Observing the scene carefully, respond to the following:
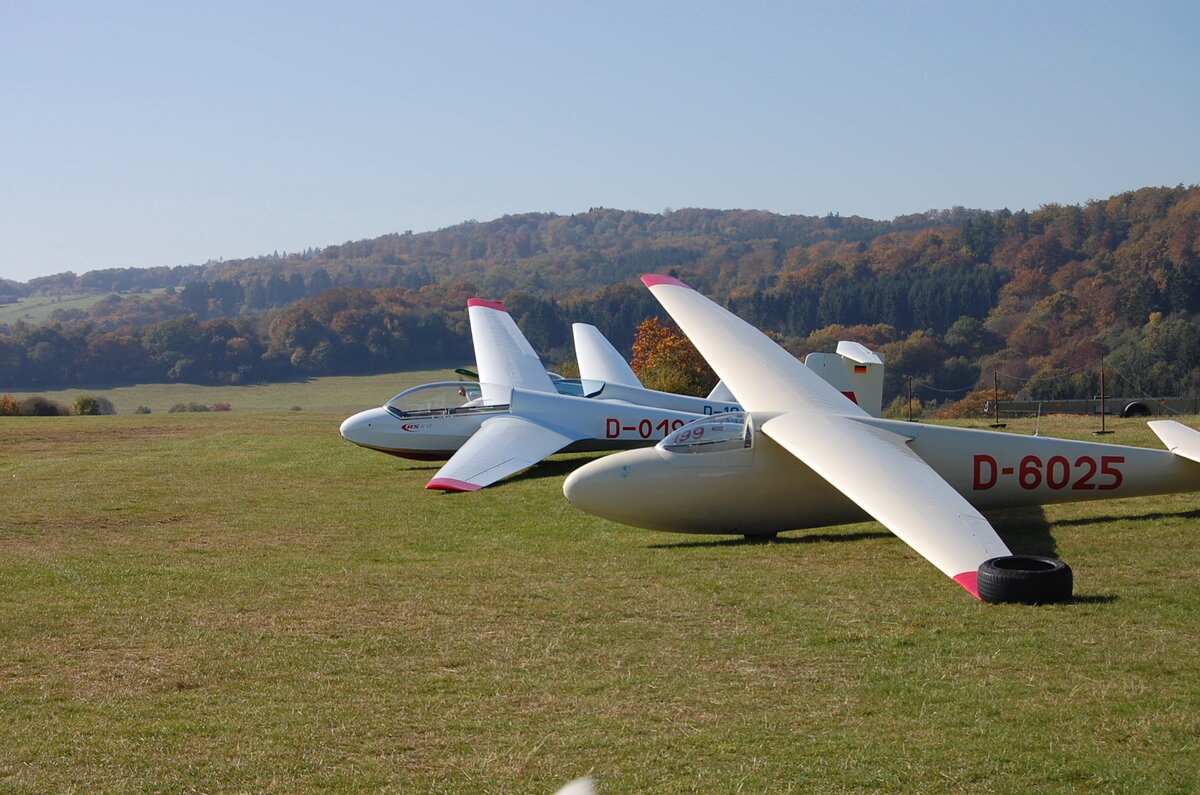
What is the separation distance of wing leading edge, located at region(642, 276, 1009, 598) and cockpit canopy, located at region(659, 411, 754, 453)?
0.34 meters

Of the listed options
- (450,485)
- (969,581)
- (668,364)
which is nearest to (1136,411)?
(450,485)

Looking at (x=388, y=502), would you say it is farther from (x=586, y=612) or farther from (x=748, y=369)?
(x=586, y=612)

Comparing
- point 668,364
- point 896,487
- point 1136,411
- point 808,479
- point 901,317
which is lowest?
point 1136,411

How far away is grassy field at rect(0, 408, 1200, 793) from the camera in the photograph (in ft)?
18.6

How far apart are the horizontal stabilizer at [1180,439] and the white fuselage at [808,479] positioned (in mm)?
164

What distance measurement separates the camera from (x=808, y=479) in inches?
504

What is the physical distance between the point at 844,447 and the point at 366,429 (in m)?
13.5

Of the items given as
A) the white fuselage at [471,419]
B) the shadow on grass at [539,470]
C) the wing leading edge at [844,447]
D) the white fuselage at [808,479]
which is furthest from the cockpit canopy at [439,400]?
the white fuselage at [808,479]

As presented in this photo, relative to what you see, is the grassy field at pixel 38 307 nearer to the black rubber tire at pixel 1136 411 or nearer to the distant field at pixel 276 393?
the distant field at pixel 276 393

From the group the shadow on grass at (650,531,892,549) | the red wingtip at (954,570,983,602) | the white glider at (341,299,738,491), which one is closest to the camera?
the red wingtip at (954,570,983,602)

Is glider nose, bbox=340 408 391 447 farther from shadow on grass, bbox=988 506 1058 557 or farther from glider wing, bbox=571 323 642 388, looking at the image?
shadow on grass, bbox=988 506 1058 557

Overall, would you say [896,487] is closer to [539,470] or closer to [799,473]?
[799,473]

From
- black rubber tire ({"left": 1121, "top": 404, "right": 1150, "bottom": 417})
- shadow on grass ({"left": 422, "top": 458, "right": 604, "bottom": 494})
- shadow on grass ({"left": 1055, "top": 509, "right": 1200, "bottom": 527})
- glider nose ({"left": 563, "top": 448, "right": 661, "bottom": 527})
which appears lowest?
shadow on grass ({"left": 422, "top": 458, "right": 604, "bottom": 494})

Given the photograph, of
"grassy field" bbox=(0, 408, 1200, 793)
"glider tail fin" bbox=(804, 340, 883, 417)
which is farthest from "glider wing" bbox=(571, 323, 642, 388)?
"grassy field" bbox=(0, 408, 1200, 793)
